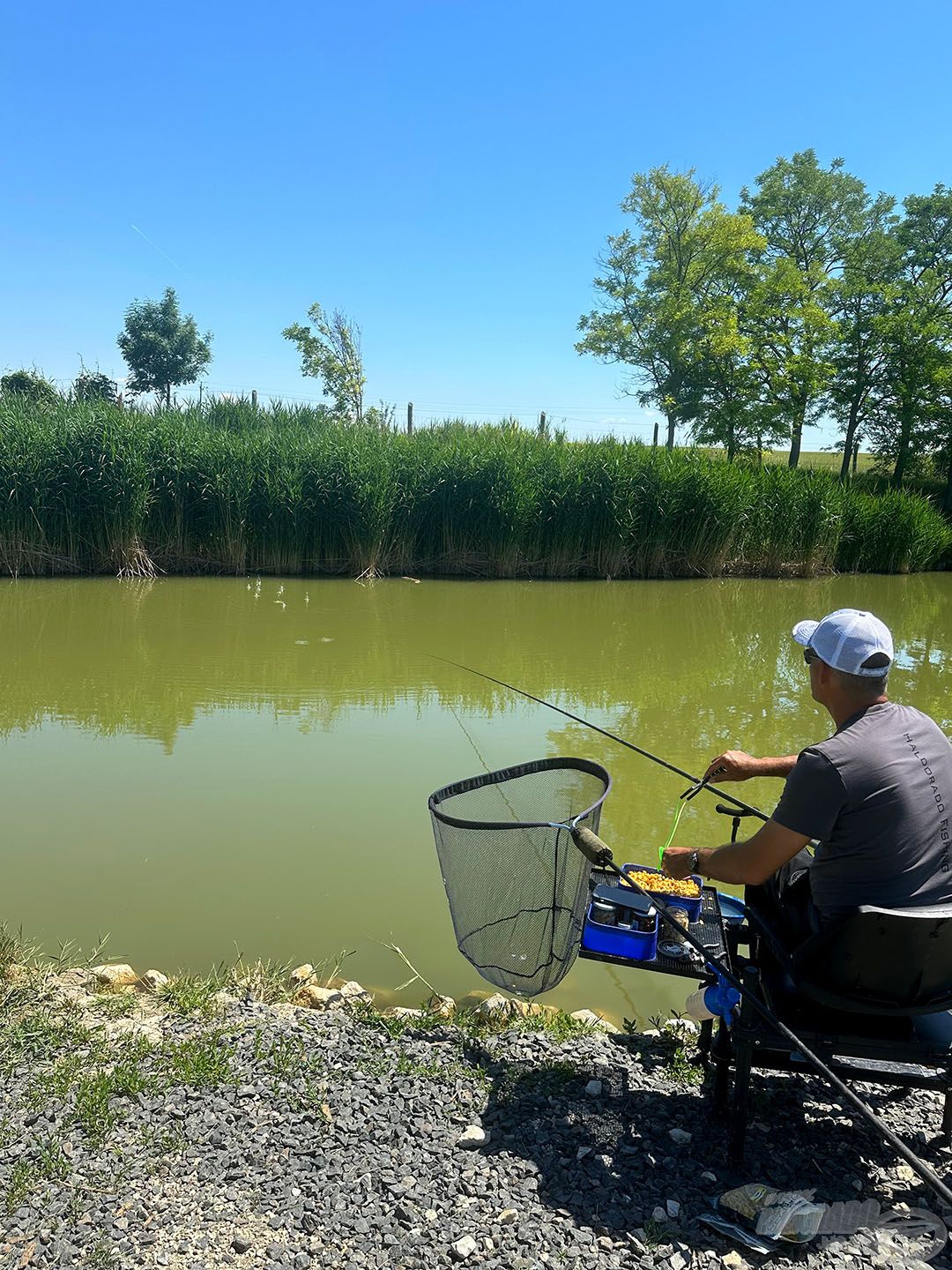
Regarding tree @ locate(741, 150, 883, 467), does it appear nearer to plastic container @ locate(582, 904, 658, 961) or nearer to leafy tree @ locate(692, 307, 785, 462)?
leafy tree @ locate(692, 307, 785, 462)

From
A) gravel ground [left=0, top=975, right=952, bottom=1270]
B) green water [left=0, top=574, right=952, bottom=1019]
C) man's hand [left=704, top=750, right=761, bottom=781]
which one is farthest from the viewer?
green water [left=0, top=574, right=952, bottom=1019]

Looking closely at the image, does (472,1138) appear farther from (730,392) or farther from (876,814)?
(730,392)

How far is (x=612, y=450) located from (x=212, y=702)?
438 inches

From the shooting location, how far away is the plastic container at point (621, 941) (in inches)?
106

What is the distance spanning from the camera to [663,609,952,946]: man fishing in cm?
216

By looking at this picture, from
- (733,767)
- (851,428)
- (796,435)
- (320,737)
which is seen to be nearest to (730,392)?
(796,435)

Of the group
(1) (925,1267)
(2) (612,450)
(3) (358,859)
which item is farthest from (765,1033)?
(2) (612,450)

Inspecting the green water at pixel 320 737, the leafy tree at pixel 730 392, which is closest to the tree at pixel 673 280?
the leafy tree at pixel 730 392

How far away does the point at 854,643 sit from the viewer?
235 centimetres

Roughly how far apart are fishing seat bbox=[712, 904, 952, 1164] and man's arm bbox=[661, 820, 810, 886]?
0.21 m

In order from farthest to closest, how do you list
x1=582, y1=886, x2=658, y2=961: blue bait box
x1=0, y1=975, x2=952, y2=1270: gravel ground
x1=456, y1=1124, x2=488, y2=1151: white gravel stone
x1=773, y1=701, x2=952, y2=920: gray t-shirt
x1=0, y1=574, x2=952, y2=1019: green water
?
x1=0, y1=574, x2=952, y2=1019: green water
x1=582, y1=886, x2=658, y2=961: blue bait box
x1=456, y1=1124, x2=488, y2=1151: white gravel stone
x1=773, y1=701, x2=952, y2=920: gray t-shirt
x1=0, y1=975, x2=952, y2=1270: gravel ground

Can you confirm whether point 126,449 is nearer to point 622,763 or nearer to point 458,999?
point 622,763

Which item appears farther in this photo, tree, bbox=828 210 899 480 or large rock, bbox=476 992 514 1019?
tree, bbox=828 210 899 480

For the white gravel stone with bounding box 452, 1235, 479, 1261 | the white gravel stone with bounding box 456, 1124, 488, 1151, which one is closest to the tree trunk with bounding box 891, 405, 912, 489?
the white gravel stone with bounding box 456, 1124, 488, 1151
